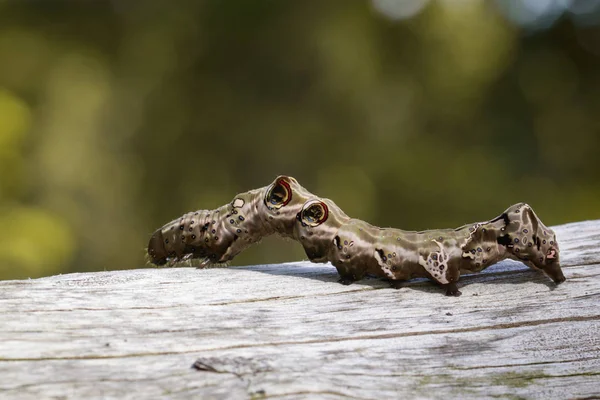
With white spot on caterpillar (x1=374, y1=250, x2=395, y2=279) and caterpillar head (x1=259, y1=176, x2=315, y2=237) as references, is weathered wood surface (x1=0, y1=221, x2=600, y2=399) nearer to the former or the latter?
white spot on caterpillar (x1=374, y1=250, x2=395, y2=279)

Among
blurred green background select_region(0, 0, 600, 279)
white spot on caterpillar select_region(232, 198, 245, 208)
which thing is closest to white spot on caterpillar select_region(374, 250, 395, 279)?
white spot on caterpillar select_region(232, 198, 245, 208)

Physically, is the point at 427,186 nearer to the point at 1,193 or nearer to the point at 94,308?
the point at 1,193

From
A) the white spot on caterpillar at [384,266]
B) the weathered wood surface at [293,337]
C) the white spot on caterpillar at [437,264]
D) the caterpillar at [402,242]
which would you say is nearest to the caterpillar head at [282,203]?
the caterpillar at [402,242]

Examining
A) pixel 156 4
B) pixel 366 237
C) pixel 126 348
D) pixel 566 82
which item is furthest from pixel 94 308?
pixel 566 82

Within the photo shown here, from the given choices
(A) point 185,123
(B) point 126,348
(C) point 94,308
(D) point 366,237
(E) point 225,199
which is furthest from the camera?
(A) point 185,123

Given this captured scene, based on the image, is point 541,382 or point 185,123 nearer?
point 541,382
